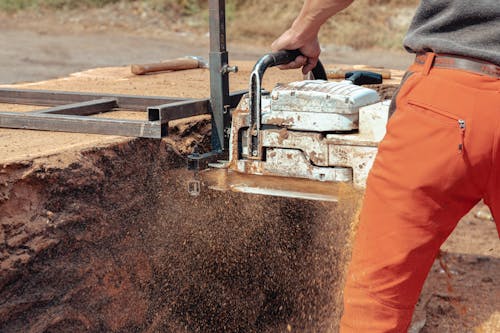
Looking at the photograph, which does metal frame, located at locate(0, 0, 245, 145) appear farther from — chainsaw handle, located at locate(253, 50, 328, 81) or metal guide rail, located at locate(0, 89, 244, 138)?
chainsaw handle, located at locate(253, 50, 328, 81)

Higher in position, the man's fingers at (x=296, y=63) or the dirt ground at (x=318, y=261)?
the man's fingers at (x=296, y=63)

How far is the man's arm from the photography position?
7.76 feet

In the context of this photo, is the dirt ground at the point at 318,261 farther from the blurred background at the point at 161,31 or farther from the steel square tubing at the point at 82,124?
the blurred background at the point at 161,31

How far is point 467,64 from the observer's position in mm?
2078

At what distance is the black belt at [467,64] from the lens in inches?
80.8

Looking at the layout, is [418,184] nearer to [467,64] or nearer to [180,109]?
[467,64]

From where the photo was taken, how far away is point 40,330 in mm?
2482

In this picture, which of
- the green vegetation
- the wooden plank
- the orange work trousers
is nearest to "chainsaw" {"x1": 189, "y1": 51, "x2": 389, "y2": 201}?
the orange work trousers

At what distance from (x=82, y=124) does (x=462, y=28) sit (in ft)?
4.78

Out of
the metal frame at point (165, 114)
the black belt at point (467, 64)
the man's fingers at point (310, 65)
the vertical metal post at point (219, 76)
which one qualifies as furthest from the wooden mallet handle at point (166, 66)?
the black belt at point (467, 64)

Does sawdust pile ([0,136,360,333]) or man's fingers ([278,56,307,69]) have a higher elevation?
man's fingers ([278,56,307,69])

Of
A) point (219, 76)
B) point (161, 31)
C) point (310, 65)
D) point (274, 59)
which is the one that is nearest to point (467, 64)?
point (274, 59)

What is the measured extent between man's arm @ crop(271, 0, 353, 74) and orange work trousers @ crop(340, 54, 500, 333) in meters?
0.35

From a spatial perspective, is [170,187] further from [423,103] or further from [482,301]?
[482,301]
